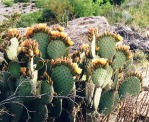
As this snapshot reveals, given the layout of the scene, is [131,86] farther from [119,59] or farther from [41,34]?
[41,34]

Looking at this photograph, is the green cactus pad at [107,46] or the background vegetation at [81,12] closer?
the green cactus pad at [107,46]

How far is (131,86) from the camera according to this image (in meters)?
3.92

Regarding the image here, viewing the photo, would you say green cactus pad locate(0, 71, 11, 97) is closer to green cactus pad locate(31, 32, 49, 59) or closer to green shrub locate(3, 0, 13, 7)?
green cactus pad locate(31, 32, 49, 59)

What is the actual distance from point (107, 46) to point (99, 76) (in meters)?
0.56

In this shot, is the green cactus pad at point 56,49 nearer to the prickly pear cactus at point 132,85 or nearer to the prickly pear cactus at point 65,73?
the prickly pear cactus at point 65,73

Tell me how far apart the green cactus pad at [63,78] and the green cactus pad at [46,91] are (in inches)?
4.5

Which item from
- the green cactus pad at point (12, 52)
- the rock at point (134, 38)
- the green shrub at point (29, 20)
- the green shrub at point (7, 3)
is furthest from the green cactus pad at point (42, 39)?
the green shrub at point (7, 3)

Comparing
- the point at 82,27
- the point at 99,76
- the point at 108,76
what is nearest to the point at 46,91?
the point at 99,76

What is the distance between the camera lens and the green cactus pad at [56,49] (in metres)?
3.88

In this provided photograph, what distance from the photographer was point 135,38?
8266 millimetres

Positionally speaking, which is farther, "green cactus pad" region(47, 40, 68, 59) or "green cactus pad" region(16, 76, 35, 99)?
"green cactus pad" region(47, 40, 68, 59)

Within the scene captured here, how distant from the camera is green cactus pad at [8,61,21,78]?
3508 mm

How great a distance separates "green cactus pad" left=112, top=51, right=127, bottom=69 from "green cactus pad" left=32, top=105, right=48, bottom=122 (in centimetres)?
83

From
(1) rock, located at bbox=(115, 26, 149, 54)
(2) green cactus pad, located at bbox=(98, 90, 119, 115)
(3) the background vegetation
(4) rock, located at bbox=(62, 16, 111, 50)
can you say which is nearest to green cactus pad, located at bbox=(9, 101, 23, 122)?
(2) green cactus pad, located at bbox=(98, 90, 119, 115)
